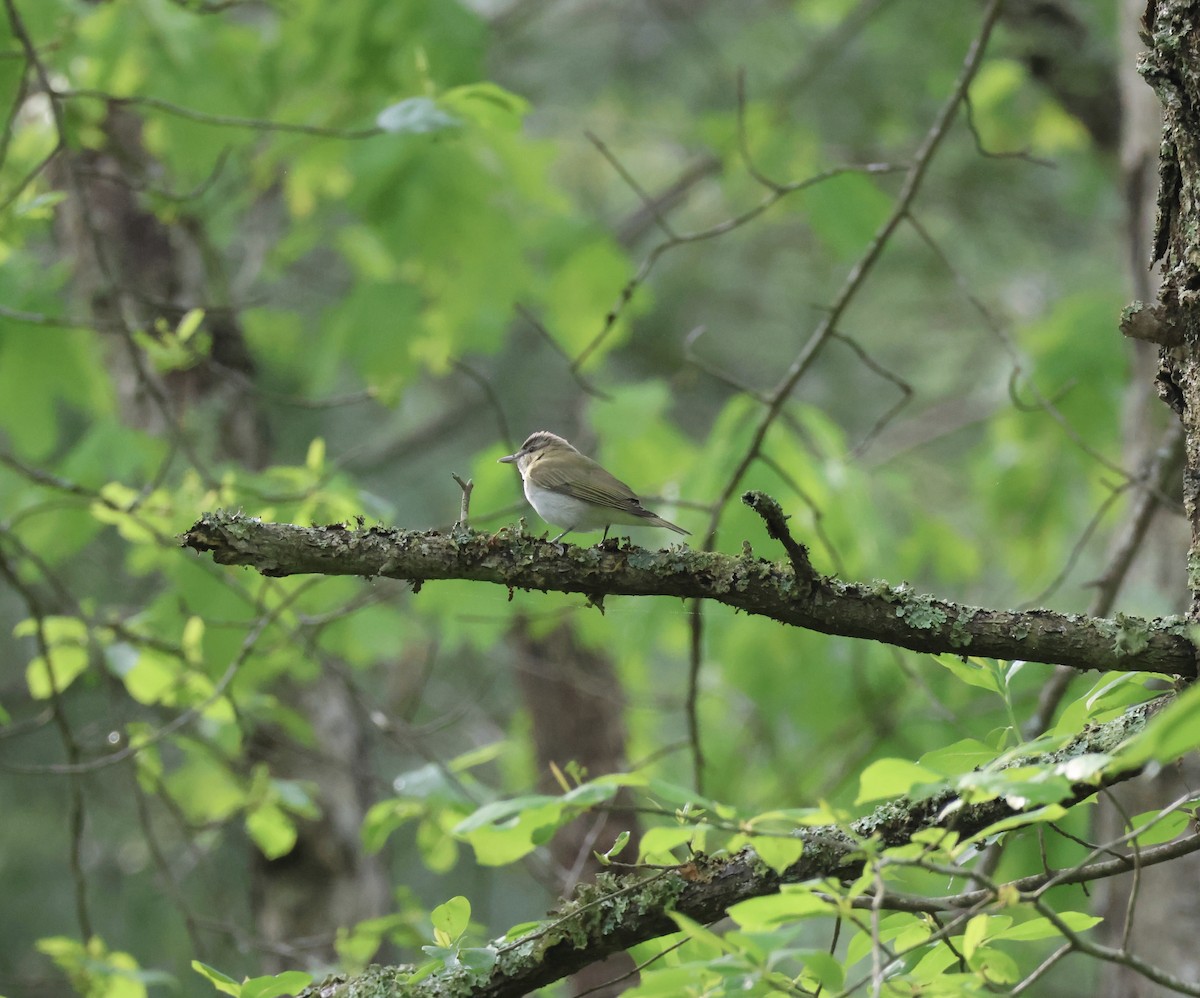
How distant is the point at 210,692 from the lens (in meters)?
4.64

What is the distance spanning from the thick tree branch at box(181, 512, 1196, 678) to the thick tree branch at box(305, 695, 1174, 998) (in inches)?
6.6

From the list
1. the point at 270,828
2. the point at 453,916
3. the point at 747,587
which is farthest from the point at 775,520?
the point at 270,828

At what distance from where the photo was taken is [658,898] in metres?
2.07

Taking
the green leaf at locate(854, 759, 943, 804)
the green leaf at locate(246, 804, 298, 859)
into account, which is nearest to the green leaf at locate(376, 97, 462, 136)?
the green leaf at locate(854, 759, 943, 804)

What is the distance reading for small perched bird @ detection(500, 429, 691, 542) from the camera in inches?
142

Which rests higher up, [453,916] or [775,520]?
[775,520]

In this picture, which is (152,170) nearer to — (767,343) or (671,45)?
(671,45)

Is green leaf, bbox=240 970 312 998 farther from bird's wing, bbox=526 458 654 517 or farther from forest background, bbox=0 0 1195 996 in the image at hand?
bird's wing, bbox=526 458 654 517

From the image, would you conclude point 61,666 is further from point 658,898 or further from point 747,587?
point 747,587

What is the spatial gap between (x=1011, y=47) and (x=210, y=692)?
5.23 m

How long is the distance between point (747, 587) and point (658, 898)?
0.57 meters

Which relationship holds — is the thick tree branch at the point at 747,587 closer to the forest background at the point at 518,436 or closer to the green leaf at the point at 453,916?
the forest background at the point at 518,436

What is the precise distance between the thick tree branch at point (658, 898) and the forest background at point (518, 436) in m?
0.07

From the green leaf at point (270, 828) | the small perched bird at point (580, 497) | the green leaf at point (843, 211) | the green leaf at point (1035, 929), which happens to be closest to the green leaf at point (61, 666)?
the green leaf at point (270, 828)
